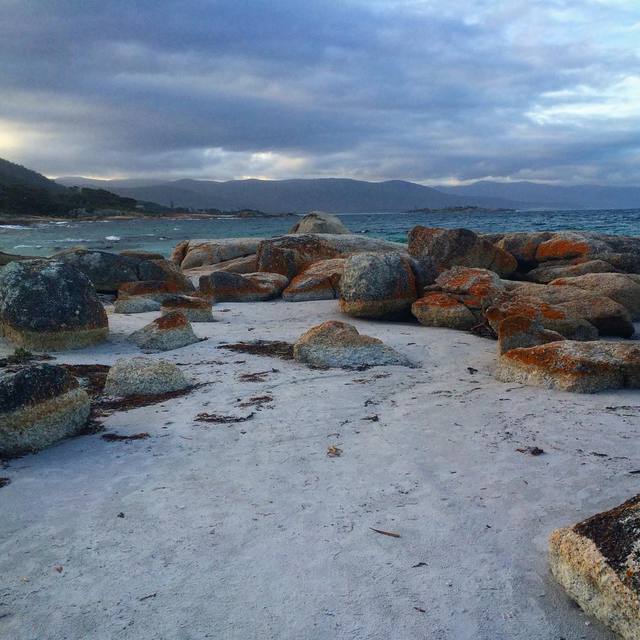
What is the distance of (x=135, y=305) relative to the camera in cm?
952

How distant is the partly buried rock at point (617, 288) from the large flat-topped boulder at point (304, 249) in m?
3.98

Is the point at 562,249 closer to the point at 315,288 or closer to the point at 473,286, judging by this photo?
the point at 473,286

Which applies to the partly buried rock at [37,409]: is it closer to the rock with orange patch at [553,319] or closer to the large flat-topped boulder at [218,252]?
the rock with orange patch at [553,319]

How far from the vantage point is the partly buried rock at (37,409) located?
392cm

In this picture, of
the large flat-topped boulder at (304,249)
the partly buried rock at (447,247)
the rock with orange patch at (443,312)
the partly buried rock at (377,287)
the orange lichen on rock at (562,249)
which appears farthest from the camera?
the large flat-topped boulder at (304,249)

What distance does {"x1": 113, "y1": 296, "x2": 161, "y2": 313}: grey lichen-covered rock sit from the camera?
A: 9.47 metres

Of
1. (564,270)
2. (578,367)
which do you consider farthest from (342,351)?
(564,270)

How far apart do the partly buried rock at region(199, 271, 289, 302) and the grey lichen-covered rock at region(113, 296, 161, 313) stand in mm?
1138

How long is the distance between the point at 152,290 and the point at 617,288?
752 centimetres

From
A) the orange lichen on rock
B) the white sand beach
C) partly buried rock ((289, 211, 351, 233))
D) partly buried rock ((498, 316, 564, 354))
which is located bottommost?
the white sand beach

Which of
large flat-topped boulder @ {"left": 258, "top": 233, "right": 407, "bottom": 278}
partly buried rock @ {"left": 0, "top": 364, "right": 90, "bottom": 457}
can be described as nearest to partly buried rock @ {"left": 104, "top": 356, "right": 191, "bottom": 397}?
partly buried rock @ {"left": 0, "top": 364, "right": 90, "bottom": 457}

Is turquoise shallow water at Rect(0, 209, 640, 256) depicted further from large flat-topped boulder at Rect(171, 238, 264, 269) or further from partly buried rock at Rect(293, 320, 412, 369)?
partly buried rock at Rect(293, 320, 412, 369)

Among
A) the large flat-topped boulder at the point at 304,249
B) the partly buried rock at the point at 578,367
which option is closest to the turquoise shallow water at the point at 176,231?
the large flat-topped boulder at the point at 304,249

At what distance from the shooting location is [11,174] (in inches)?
4464
